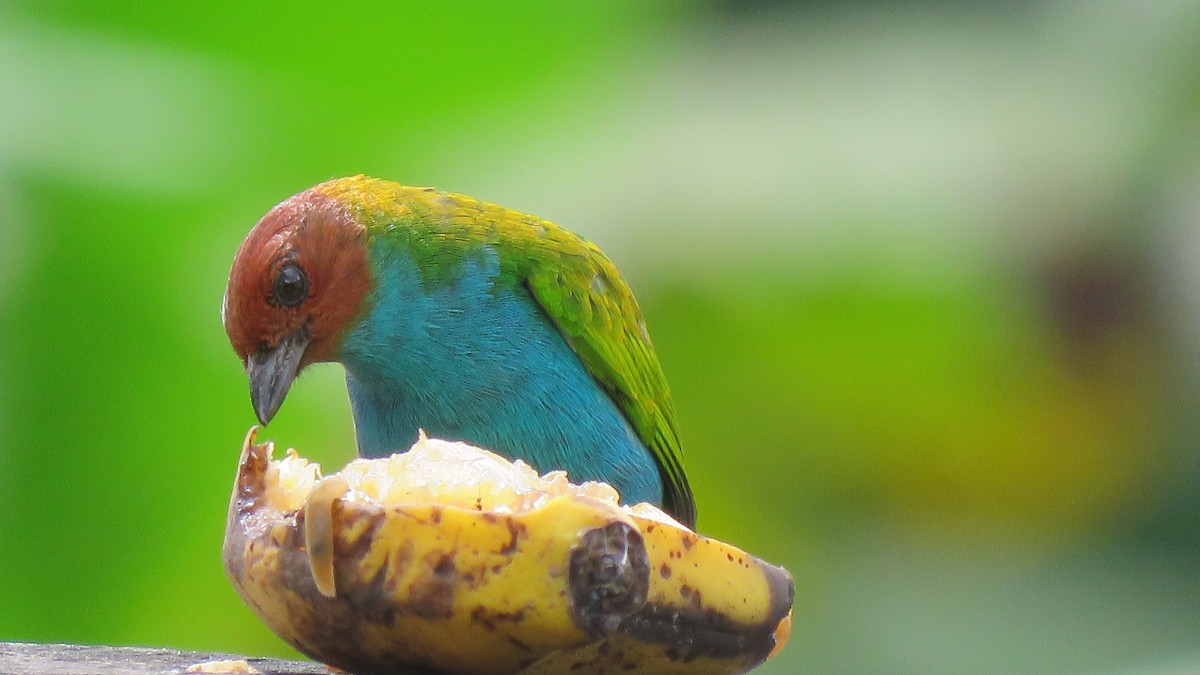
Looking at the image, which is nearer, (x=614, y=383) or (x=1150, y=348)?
(x=614, y=383)

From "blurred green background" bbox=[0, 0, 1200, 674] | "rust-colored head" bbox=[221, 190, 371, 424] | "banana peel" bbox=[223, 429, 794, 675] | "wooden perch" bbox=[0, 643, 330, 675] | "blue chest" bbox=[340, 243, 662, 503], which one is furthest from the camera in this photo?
"blurred green background" bbox=[0, 0, 1200, 674]

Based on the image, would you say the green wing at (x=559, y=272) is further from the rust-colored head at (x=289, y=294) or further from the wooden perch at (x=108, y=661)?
the wooden perch at (x=108, y=661)

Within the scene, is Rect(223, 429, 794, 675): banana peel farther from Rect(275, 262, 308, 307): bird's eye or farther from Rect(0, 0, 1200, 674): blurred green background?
Rect(0, 0, 1200, 674): blurred green background

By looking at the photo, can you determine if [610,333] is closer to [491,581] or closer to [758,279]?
[758,279]

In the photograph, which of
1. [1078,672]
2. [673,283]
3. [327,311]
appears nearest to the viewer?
[327,311]

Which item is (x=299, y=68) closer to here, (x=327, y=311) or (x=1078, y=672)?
(x=327, y=311)

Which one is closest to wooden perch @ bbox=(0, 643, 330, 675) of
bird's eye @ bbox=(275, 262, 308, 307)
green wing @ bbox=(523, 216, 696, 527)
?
bird's eye @ bbox=(275, 262, 308, 307)

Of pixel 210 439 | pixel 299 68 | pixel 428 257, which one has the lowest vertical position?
pixel 210 439

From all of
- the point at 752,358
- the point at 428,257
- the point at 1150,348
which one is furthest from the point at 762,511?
the point at 428,257

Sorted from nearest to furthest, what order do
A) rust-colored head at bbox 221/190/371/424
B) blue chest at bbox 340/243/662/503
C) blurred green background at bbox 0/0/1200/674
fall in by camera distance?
rust-colored head at bbox 221/190/371/424 → blue chest at bbox 340/243/662/503 → blurred green background at bbox 0/0/1200/674
